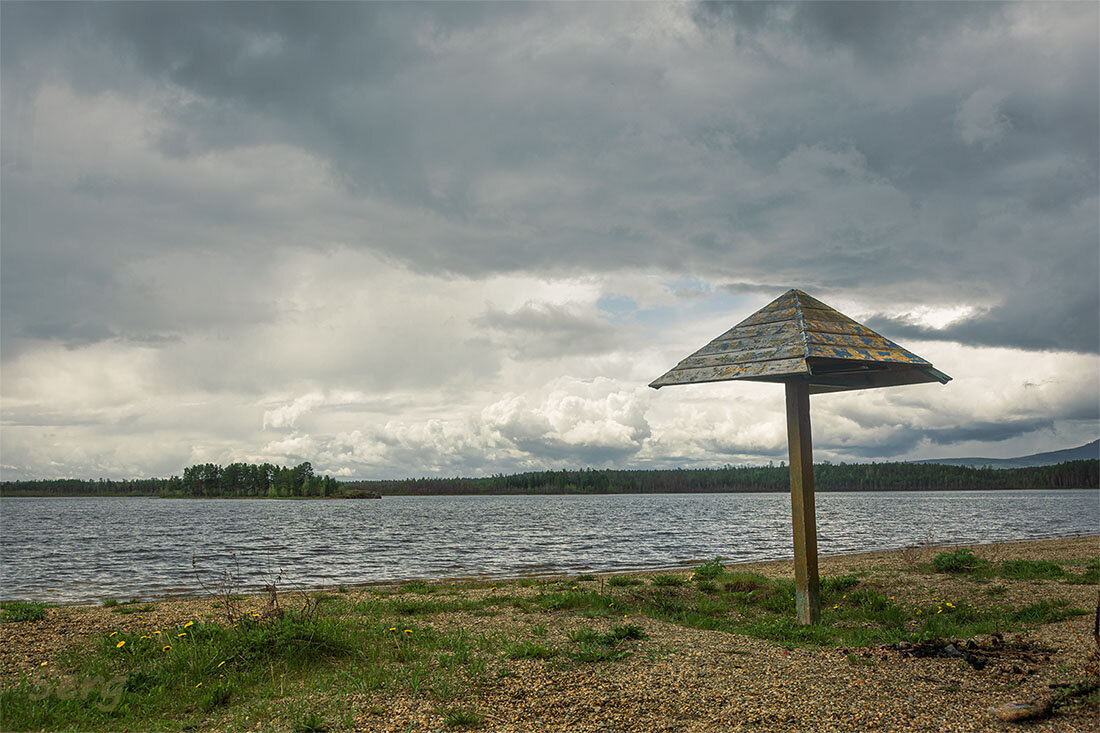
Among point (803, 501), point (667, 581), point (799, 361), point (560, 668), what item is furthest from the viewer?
point (667, 581)

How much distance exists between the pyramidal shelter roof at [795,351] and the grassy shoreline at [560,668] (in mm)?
3910

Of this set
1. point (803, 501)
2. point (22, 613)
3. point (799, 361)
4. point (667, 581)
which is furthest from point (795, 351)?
point (22, 613)

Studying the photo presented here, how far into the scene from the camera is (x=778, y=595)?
1399 cm

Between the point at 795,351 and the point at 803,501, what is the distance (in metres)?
2.62

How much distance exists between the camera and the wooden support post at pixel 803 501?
11.3 m

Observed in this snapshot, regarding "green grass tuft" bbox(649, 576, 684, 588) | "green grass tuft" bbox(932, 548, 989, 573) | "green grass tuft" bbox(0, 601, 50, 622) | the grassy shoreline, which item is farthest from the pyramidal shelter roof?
"green grass tuft" bbox(0, 601, 50, 622)

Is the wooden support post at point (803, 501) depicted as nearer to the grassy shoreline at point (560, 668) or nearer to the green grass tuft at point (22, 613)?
the grassy shoreline at point (560, 668)

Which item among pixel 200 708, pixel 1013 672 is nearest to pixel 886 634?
pixel 1013 672

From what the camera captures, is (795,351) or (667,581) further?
(667,581)

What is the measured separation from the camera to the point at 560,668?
813 cm

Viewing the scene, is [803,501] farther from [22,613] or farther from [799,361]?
[22,613]

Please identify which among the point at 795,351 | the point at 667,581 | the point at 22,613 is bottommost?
the point at 667,581

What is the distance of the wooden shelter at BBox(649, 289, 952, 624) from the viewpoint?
1060cm

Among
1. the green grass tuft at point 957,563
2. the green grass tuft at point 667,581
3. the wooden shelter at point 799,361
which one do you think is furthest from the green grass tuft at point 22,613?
the green grass tuft at point 957,563
